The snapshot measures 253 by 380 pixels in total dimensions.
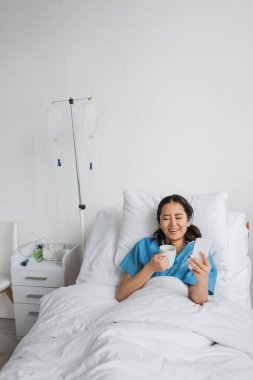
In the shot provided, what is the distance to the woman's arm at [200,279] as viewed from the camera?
1.41 metres

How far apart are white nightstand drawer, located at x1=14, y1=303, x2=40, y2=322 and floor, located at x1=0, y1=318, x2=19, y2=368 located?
186mm

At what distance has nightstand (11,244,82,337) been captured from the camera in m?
2.11

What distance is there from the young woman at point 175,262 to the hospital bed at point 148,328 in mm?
62

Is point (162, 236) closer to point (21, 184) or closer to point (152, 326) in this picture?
point (152, 326)

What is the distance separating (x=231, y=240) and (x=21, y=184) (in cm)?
156

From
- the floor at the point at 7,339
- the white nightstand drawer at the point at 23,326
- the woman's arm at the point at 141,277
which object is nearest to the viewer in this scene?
the woman's arm at the point at 141,277

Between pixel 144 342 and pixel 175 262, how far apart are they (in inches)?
21.6

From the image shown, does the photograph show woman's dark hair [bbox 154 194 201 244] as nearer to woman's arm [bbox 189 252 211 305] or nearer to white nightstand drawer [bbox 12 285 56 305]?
woman's arm [bbox 189 252 211 305]

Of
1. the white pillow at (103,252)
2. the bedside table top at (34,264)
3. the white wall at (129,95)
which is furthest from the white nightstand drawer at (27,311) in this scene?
the white wall at (129,95)

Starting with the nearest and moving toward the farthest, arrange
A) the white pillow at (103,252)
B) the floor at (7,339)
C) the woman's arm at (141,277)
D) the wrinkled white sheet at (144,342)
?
1. the wrinkled white sheet at (144,342)
2. the woman's arm at (141,277)
3. the white pillow at (103,252)
4. the floor at (7,339)

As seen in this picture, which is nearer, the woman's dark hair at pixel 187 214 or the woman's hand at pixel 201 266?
the woman's hand at pixel 201 266

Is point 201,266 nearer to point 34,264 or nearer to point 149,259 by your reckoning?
point 149,259

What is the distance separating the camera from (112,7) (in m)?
2.17

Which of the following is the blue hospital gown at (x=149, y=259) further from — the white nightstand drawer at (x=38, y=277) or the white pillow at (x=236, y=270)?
the white nightstand drawer at (x=38, y=277)
